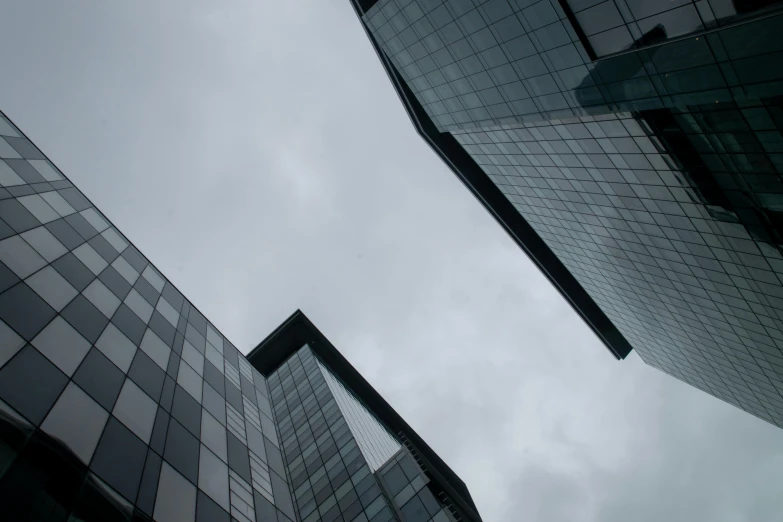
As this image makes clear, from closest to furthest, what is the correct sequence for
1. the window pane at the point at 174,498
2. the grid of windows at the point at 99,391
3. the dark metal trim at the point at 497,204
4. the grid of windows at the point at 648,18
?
the grid of windows at the point at 99,391 < the window pane at the point at 174,498 < the grid of windows at the point at 648,18 < the dark metal trim at the point at 497,204

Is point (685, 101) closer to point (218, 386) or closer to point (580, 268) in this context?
point (218, 386)

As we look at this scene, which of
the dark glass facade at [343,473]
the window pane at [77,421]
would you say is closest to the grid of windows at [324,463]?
the dark glass facade at [343,473]

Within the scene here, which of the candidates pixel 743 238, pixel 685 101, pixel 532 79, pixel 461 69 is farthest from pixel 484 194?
pixel 685 101

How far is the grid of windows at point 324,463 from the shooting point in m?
25.5

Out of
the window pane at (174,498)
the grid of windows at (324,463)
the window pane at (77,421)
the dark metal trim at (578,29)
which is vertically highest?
the window pane at (77,421)

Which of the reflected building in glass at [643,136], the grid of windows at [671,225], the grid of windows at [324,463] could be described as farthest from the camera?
the grid of windows at [324,463]

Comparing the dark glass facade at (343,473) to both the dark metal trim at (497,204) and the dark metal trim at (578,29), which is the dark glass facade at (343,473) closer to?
the dark metal trim at (578,29)

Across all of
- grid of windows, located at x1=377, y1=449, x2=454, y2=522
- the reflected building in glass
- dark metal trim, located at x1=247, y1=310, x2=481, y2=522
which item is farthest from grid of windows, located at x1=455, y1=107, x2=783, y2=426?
dark metal trim, located at x1=247, y1=310, x2=481, y2=522

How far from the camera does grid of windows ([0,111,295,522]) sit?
10547mm

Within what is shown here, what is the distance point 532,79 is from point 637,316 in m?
37.2

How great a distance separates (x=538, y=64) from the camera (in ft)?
91.8

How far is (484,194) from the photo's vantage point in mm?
61969

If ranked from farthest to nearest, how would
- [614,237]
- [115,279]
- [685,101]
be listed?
[614,237]
[685,101]
[115,279]

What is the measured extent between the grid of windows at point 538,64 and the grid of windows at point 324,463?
24940mm
